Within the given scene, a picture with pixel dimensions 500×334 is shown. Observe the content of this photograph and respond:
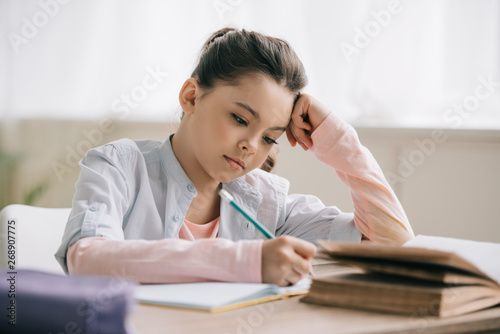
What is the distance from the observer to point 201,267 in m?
0.88

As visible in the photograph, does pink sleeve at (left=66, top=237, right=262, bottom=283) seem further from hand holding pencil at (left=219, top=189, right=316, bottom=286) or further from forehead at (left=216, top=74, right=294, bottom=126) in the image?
forehead at (left=216, top=74, right=294, bottom=126)

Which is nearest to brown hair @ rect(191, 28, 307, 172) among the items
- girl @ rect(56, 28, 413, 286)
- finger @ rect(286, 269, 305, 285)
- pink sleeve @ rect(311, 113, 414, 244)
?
girl @ rect(56, 28, 413, 286)

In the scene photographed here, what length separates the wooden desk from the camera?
669 mm

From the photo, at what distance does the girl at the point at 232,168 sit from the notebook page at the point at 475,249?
366 millimetres

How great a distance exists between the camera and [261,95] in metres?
1.35

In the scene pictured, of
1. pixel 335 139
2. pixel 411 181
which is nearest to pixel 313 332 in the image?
pixel 335 139

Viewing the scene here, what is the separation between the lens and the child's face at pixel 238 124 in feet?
4.34

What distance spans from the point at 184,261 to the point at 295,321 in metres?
0.23

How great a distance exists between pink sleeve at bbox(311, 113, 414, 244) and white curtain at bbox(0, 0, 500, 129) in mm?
547

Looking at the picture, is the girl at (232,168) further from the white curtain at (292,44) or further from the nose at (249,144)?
the white curtain at (292,44)

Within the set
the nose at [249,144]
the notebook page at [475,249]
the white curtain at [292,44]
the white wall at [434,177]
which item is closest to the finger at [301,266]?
the notebook page at [475,249]

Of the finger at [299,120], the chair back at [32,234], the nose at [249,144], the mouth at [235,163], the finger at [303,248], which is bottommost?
the chair back at [32,234]

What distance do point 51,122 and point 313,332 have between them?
2974mm

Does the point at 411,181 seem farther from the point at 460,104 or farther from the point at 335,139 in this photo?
the point at 335,139
